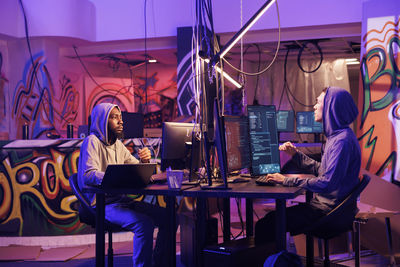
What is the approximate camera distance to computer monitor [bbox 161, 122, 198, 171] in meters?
3.12

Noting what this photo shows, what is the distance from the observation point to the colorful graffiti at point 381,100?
16.8 feet

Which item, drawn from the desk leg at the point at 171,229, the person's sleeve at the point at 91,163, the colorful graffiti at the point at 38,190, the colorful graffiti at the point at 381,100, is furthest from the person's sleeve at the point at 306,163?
the colorful graffiti at the point at 38,190

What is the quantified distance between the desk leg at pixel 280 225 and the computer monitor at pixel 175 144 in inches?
35.4

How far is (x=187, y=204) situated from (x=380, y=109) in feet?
8.64

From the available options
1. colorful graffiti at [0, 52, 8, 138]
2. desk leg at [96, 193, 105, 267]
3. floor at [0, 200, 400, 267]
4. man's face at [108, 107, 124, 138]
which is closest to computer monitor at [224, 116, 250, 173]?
desk leg at [96, 193, 105, 267]

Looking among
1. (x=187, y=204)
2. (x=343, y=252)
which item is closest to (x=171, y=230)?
(x=343, y=252)

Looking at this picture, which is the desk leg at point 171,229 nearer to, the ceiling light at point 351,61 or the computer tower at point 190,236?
the computer tower at point 190,236

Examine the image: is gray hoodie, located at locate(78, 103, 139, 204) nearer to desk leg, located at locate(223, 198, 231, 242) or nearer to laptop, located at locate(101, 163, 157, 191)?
laptop, located at locate(101, 163, 157, 191)

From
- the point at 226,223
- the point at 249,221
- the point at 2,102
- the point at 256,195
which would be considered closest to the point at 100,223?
the point at 226,223

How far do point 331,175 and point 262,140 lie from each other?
0.55 metres

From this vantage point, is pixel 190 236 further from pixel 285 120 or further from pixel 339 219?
pixel 285 120

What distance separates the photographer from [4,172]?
16.3ft

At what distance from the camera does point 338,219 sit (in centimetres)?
277

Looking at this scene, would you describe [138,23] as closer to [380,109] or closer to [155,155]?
[155,155]
